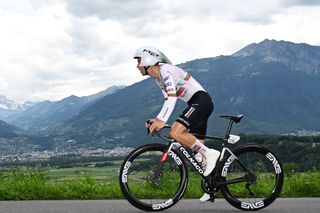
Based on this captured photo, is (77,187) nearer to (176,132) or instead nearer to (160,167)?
(160,167)

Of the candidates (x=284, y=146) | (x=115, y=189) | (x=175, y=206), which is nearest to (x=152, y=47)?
(x=175, y=206)

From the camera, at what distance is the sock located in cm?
760

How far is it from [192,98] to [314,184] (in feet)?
12.5

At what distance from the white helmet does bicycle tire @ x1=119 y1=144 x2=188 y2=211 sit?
132 centimetres

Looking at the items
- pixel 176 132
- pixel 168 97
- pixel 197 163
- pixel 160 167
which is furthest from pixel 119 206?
pixel 168 97

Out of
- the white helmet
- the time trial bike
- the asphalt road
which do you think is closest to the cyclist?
the white helmet

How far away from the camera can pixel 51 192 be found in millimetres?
9523

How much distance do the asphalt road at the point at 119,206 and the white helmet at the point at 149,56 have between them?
7.81 ft

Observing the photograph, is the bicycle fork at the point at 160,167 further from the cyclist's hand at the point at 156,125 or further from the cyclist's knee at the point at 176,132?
the cyclist's hand at the point at 156,125

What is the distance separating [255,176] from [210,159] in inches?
34.8

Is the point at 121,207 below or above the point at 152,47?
below

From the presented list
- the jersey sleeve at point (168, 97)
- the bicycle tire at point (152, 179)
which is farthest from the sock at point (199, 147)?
the jersey sleeve at point (168, 97)

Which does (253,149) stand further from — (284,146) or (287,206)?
(284,146)

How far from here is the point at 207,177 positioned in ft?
25.0
